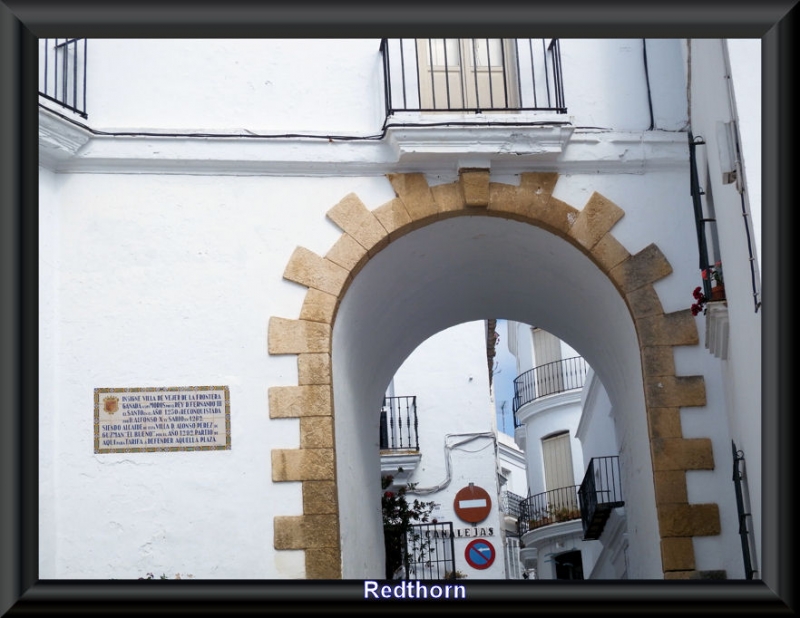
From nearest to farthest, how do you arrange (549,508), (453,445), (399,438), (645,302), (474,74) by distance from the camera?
→ (645,302), (474,74), (399,438), (453,445), (549,508)

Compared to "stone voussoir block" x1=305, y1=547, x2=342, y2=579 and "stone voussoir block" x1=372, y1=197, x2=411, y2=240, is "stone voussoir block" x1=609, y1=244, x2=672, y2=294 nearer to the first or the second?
"stone voussoir block" x1=372, y1=197, x2=411, y2=240

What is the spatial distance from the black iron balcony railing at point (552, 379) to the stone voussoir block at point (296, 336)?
16.8 m

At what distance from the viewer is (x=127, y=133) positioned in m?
9.61

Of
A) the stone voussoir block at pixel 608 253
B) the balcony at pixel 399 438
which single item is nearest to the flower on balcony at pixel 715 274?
the stone voussoir block at pixel 608 253

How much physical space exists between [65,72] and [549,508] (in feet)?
57.6

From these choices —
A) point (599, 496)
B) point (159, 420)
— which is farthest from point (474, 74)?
point (599, 496)

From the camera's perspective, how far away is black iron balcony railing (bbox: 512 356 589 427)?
2602cm

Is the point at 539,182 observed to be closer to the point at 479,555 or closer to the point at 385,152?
the point at 385,152

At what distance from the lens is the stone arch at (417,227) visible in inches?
352

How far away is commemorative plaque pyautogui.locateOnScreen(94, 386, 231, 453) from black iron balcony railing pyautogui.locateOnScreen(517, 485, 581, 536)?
16.3m

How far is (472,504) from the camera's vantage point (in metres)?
19.2

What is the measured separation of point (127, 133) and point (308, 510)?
10.2 feet
